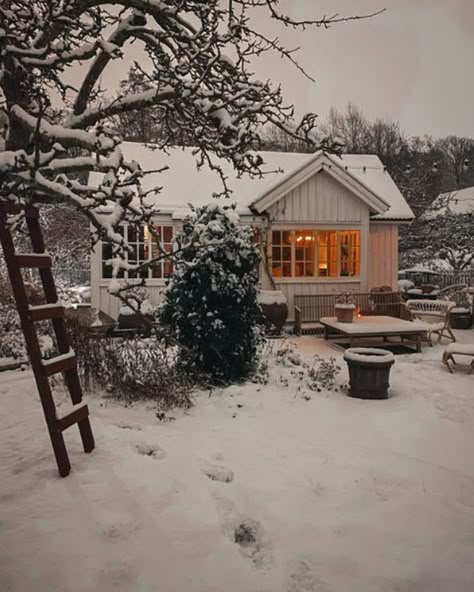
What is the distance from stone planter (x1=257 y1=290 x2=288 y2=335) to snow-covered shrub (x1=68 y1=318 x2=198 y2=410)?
420 centimetres

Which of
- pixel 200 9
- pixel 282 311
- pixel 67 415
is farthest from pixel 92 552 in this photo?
pixel 282 311

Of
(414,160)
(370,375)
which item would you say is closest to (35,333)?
(370,375)

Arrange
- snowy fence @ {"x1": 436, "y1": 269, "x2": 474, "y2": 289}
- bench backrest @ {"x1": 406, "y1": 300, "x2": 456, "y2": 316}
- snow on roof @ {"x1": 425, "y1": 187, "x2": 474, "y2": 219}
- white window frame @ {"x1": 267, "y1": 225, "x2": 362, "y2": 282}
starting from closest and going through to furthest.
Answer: bench backrest @ {"x1": 406, "y1": 300, "x2": 456, "y2": 316}, white window frame @ {"x1": 267, "y1": 225, "x2": 362, "y2": 282}, snowy fence @ {"x1": 436, "y1": 269, "x2": 474, "y2": 289}, snow on roof @ {"x1": 425, "y1": 187, "x2": 474, "y2": 219}

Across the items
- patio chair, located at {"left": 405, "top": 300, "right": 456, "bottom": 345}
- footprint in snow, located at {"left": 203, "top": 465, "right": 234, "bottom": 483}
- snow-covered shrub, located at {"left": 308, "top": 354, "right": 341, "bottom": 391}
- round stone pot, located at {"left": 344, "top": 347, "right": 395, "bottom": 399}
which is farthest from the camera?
patio chair, located at {"left": 405, "top": 300, "right": 456, "bottom": 345}

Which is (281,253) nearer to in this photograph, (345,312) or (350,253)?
(350,253)

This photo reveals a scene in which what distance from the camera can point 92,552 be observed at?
2.74 m

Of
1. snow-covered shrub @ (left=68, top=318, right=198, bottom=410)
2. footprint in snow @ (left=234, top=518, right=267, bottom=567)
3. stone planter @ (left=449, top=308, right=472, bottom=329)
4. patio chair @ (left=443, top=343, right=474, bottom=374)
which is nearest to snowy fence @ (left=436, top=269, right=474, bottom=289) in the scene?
stone planter @ (left=449, top=308, right=472, bottom=329)

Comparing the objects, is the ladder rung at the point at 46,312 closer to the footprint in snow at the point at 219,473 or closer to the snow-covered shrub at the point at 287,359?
the footprint in snow at the point at 219,473

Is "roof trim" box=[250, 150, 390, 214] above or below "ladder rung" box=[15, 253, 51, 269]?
above

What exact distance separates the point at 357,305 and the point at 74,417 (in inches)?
380

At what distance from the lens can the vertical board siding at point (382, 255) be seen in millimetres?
13523

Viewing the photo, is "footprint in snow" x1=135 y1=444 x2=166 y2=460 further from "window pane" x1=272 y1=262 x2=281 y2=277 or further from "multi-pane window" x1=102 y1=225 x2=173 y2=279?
"window pane" x1=272 y1=262 x2=281 y2=277

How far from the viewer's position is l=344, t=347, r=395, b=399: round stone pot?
20.4 feet

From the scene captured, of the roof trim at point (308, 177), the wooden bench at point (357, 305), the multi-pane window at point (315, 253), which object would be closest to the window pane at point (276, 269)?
the multi-pane window at point (315, 253)
